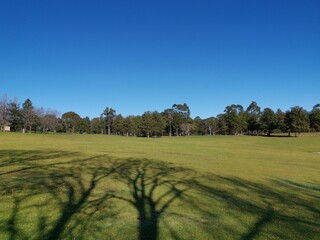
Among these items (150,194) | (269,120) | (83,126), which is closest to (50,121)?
(83,126)

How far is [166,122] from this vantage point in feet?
460

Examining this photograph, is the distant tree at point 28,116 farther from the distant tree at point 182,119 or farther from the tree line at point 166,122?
the distant tree at point 182,119

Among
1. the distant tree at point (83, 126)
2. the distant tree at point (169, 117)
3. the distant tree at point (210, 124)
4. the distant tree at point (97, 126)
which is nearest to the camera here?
the distant tree at point (169, 117)

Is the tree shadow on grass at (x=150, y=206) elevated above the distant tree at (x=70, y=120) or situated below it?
below

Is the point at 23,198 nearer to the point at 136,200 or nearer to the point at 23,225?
the point at 23,225

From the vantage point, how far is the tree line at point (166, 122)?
104 metres

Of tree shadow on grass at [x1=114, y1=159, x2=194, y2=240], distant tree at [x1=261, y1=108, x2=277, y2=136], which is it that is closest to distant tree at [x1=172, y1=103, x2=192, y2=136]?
distant tree at [x1=261, y1=108, x2=277, y2=136]

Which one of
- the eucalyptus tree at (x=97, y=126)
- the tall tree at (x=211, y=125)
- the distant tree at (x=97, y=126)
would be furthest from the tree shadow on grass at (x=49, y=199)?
the eucalyptus tree at (x=97, y=126)

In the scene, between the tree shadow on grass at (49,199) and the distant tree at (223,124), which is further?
the distant tree at (223,124)

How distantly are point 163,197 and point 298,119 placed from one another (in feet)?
337

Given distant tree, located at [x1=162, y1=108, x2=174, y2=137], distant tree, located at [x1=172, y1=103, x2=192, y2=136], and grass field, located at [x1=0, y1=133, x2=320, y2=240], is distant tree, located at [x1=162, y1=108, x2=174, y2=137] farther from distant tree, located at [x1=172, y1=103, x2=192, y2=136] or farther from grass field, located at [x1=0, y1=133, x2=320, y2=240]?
grass field, located at [x1=0, y1=133, x2=320, y2=240]

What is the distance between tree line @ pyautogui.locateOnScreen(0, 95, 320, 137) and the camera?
4077 inches

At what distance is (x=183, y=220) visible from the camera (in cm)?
764

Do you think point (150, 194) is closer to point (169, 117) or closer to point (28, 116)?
point (28, 116)
